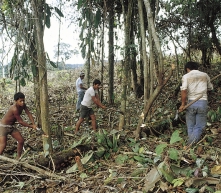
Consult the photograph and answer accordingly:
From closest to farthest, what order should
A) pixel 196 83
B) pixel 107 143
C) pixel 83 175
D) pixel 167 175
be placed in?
pixel 167 175, pixel 83 175, pixel 196 83, pixel 107 143

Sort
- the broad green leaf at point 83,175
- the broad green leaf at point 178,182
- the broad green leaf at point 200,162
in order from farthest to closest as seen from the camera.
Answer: the broad green leaf at point 83,175, the broad green leaf at point 200,162, the broad green leaf at point 178,182

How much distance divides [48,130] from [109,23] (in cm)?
583

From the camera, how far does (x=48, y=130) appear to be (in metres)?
4.50

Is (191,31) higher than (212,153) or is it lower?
higher

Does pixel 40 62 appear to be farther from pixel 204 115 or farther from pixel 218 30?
pixel 218 30

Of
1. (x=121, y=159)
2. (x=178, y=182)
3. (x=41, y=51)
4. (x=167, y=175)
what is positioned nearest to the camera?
(x=178, y=182)

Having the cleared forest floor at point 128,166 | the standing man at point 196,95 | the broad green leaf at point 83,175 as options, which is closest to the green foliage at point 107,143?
the cleared forest floor at point 128,166

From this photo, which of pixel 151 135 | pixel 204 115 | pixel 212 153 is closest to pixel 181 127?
pixel 151 135

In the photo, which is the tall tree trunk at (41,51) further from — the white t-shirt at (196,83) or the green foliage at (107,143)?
the white t-shirt at (196,83)

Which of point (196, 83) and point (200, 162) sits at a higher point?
point (196, 83)

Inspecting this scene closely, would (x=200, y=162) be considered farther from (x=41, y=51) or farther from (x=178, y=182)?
(x=41, y=51)

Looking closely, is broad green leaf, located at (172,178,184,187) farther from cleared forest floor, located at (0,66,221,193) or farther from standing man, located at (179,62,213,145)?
standing man, located at (179,62,213,145)

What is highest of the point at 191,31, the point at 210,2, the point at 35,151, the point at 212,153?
the point at 210,2

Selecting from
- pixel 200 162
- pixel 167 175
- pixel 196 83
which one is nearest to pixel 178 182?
pixel 167 175
